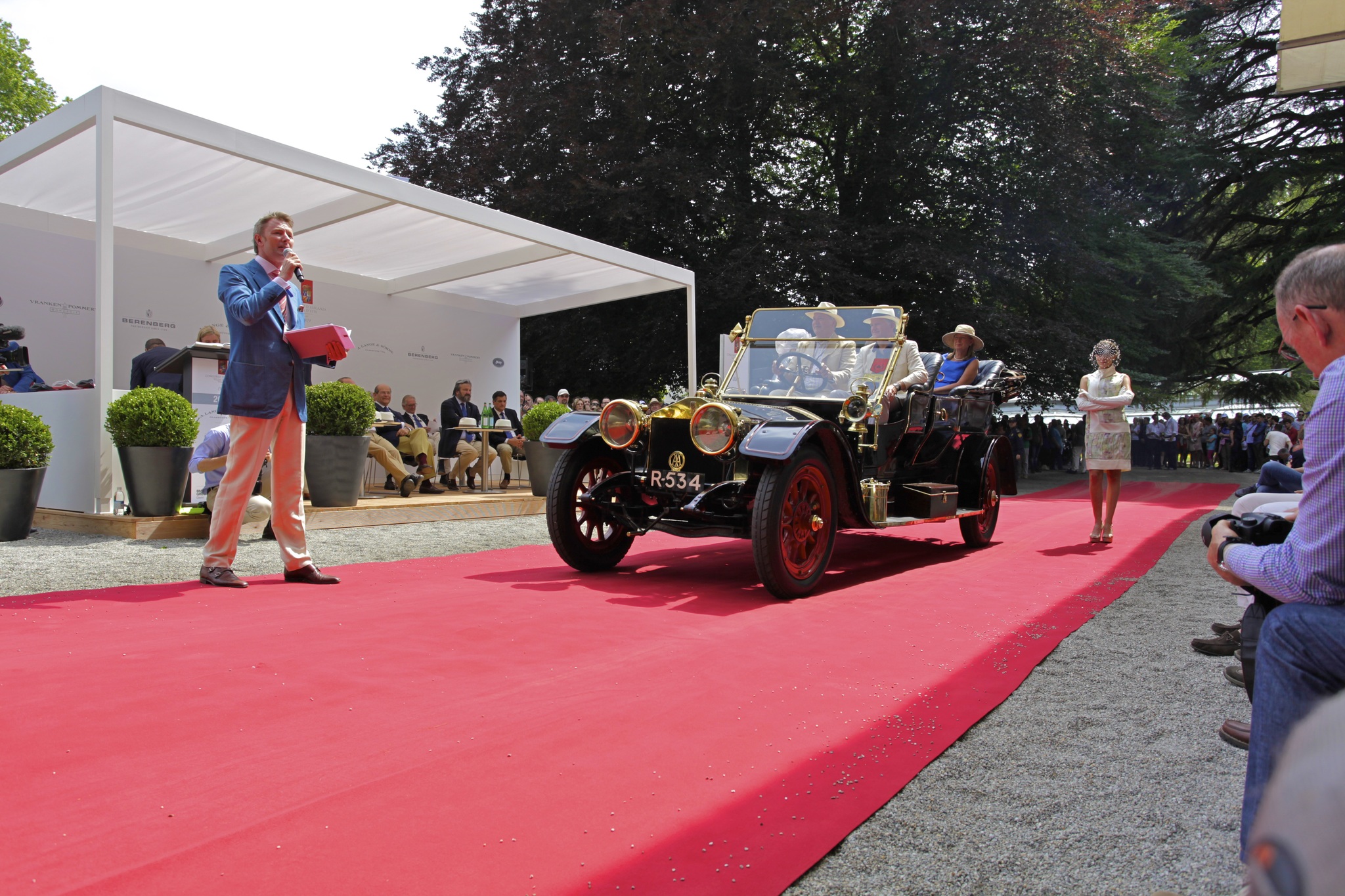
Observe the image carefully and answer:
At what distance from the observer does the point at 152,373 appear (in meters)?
7.84

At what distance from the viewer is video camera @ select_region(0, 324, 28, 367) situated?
9461 mm

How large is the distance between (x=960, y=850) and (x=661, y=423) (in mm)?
3604

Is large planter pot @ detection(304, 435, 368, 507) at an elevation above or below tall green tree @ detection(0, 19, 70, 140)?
below

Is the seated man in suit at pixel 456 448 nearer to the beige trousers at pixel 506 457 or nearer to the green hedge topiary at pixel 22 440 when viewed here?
the beige trousers at pixel 506 457

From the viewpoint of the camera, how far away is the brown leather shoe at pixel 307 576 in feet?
16.1

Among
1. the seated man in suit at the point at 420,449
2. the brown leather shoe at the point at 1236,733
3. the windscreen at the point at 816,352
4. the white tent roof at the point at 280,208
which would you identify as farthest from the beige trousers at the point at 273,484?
the seated man in suit at the point at 420,449

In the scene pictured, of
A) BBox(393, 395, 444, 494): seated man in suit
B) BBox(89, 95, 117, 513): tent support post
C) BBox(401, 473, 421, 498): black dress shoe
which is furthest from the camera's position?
BBox(393, 395, 444, 494): seated man in suit

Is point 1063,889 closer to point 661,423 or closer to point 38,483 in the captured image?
point 661,423

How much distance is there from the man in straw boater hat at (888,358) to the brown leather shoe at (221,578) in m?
3.98

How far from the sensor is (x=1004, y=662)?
139 inches

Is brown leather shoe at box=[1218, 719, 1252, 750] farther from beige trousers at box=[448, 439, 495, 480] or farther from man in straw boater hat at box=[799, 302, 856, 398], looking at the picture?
beige trousers at box=[448, 439, 495, 480]

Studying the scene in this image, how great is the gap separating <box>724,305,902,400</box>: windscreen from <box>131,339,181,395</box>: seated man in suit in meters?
5.09

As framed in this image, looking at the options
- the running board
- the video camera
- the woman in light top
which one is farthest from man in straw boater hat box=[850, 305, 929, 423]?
the video camera

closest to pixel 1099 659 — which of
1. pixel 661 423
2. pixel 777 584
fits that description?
pixel 777 584
